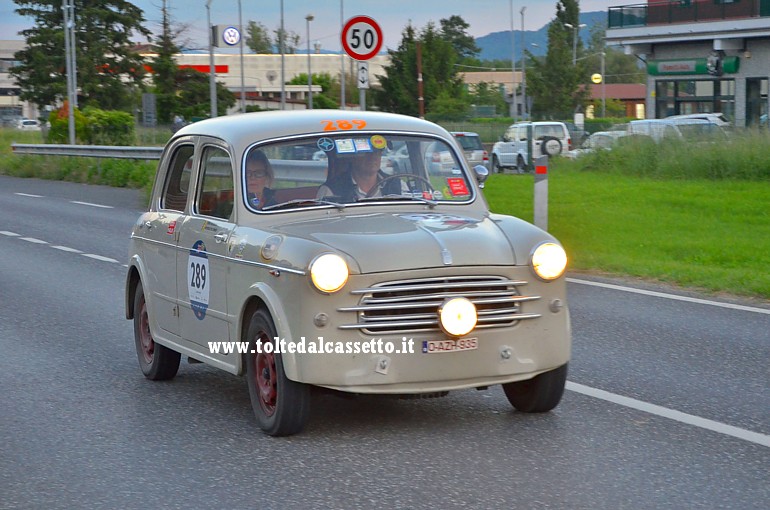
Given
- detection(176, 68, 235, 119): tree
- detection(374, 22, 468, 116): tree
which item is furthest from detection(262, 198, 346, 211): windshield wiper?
detection(176, 68, 235, 119): tree

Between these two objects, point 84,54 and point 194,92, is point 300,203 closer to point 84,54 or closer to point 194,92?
point 84,54

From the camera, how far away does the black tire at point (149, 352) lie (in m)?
8.19

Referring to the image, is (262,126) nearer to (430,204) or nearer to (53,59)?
(430,204)

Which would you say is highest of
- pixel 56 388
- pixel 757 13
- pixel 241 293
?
pixel 757 13

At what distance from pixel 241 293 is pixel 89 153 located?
26177 millimetres

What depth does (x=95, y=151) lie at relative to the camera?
31.5 m

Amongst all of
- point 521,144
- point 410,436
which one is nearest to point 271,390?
point 410,436

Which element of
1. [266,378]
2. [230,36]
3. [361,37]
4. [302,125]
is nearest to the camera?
[266,378]

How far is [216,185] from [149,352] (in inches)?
56.7

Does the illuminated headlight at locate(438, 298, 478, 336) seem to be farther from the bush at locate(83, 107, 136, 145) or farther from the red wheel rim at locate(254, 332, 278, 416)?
the bush at locate(83, 107, 136, 145)

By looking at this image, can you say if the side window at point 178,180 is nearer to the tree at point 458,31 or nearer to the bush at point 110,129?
the bush at point 110,129

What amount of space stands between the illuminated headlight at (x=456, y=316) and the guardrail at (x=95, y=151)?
21313mm

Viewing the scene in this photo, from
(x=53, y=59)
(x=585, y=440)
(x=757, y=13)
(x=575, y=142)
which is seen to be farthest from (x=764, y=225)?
(x=53, y=59)

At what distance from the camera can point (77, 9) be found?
272 ft
